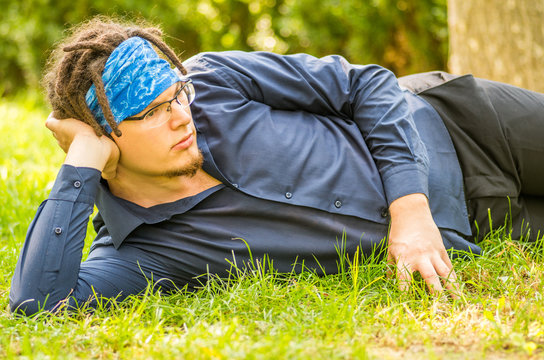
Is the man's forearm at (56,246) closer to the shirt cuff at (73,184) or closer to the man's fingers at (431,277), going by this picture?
the shirt cuff at (73,184)

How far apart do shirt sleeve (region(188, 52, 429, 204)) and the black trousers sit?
31 cm

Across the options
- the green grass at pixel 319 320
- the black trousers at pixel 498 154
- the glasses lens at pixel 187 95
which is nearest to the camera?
the green grass at pixel 319 320

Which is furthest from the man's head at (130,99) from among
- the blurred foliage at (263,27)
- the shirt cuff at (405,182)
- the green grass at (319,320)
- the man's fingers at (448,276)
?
the blurred foliage at (263,27)

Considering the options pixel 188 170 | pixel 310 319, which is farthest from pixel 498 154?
pixel 188 170

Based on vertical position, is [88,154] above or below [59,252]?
above

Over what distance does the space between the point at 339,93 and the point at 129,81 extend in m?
1.10

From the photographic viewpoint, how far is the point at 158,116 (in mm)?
2824

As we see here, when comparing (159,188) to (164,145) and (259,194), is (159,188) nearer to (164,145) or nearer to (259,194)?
(164,145)

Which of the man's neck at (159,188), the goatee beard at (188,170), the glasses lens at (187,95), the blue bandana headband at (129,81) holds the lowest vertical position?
the man's neck at (159,188)

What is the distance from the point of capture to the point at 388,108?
3.20 metres

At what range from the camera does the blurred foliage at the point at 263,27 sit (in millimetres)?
7840

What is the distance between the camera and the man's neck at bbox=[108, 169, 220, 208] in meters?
3.01

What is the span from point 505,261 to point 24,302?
2.20 metres

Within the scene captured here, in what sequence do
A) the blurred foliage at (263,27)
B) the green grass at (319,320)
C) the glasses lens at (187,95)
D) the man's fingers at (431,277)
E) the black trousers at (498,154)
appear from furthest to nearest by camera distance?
the blurred foliage at (263,27)
the black trousers at (498,154)
the glasses lens at (187,95)
the man's fingers at (431,277)
the green grass at (319,320)
